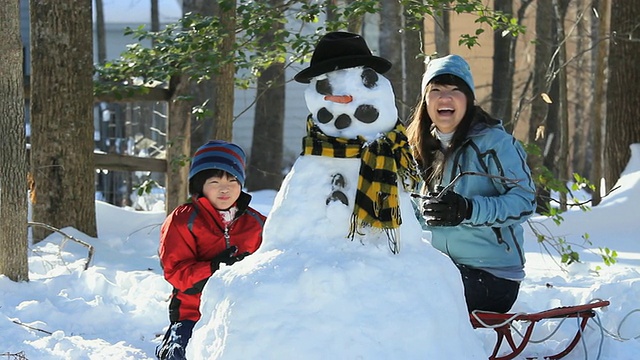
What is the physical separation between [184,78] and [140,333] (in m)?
3.58

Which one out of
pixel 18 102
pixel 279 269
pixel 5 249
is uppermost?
pixel 18 102

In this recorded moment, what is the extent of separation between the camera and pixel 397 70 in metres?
13.1

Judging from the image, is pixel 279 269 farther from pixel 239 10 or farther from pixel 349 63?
pixel 239 10

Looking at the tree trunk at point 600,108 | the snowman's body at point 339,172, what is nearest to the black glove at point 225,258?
the snowman's body at point 339,172

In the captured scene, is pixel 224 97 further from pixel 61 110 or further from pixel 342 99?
pixel 342 99

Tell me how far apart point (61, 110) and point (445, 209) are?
15.9 feet

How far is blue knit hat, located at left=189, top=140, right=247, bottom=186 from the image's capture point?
4184 mm

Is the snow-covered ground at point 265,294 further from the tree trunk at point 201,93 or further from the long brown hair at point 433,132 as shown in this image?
the tree trunk at point 201,93

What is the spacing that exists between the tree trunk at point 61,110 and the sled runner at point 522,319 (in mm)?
4560

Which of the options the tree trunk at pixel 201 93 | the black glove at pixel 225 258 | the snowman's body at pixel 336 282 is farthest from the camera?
the tree trunk at pixel 201 93

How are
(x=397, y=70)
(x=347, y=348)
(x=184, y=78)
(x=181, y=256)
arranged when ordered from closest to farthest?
(x=347, y=348)
(x=181, y=256)
(x=184, y=78)
(x=397, y=70)

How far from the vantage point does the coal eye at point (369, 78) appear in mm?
3172

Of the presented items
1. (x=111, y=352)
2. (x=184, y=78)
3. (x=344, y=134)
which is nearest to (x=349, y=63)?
(x=344, y=134)

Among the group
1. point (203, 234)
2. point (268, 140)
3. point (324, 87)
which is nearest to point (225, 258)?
point (203, 234)
